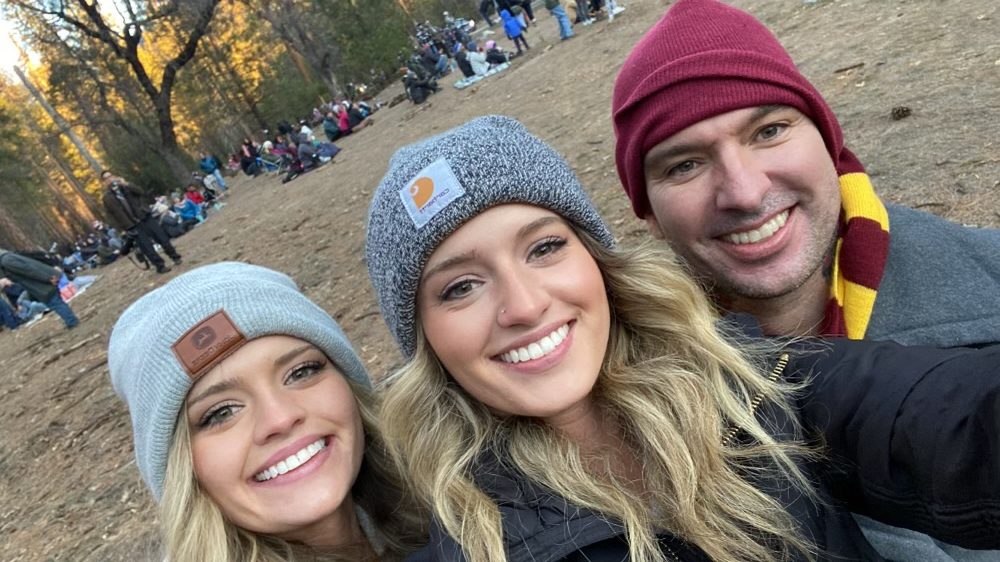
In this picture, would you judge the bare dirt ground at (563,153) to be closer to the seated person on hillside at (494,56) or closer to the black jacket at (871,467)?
the black jacket at (871,467)


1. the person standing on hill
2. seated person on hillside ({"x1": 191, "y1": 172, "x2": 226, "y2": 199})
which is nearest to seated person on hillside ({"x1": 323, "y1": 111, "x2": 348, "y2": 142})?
seated person on hillside ({"x1": 191, "y1": 172, "x2": 226, "y2": 199})

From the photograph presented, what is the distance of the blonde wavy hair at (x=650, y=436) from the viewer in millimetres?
1603

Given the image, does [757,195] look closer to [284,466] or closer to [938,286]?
[938,286]

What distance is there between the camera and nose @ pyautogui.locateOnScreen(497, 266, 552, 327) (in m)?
1.69

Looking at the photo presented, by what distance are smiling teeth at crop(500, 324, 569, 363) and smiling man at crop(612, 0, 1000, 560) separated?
82 centimetres

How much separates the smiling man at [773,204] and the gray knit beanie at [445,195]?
0.45m

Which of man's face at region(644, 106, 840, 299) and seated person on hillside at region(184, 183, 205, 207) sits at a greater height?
seated person on hillside at region(184, 183, 205, 207)

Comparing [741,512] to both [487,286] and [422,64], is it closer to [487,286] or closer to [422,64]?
[487,286]

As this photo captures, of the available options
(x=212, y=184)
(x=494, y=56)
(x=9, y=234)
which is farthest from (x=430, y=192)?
(x=9, y=234)

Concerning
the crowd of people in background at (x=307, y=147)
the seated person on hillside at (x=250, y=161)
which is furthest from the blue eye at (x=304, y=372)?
the seated person on hillside at (x=250, y=161)

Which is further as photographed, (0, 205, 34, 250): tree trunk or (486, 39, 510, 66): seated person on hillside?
(0, 205, 34, 250): tree trunk

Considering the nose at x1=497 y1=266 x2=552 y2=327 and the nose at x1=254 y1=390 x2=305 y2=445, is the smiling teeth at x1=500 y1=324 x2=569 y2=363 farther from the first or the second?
the nose at x1=254 y1=390 x2=305 y2=445

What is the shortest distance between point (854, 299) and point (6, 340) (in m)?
18.0

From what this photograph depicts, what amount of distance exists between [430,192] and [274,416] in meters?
0.94
